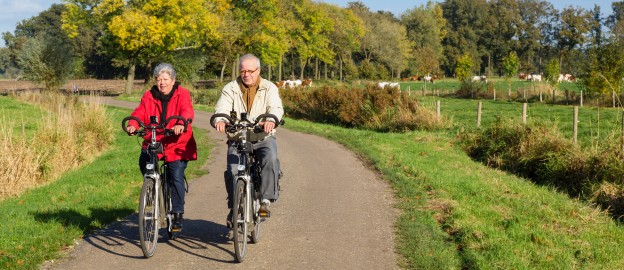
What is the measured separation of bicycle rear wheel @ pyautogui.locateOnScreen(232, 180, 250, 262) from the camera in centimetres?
601

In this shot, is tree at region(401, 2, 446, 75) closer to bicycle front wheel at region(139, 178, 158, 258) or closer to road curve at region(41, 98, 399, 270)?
road curve at region(41, 98, 399, 270)

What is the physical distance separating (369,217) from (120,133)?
1668cm

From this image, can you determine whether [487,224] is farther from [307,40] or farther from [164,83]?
[307,40]

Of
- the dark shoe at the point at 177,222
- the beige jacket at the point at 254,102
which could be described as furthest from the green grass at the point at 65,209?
the beige jacket at the point at 254,102

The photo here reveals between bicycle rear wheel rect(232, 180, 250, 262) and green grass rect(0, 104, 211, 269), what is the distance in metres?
1.98

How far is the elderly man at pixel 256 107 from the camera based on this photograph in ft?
21.5

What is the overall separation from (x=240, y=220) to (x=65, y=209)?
408 cm

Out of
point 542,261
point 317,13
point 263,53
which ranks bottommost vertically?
point 542,261

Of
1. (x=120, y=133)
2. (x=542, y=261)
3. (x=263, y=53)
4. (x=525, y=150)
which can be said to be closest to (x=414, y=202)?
(x=542, y=261)

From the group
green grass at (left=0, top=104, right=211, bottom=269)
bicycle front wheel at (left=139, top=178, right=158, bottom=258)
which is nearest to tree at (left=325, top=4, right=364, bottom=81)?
green grass at (left=0, top=104, right=211, bottom=269)

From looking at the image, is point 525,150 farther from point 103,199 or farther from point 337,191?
point 103,199

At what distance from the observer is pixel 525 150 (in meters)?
16.0

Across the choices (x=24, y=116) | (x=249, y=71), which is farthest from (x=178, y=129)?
(x=24, y=116)

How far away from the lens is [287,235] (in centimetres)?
745
